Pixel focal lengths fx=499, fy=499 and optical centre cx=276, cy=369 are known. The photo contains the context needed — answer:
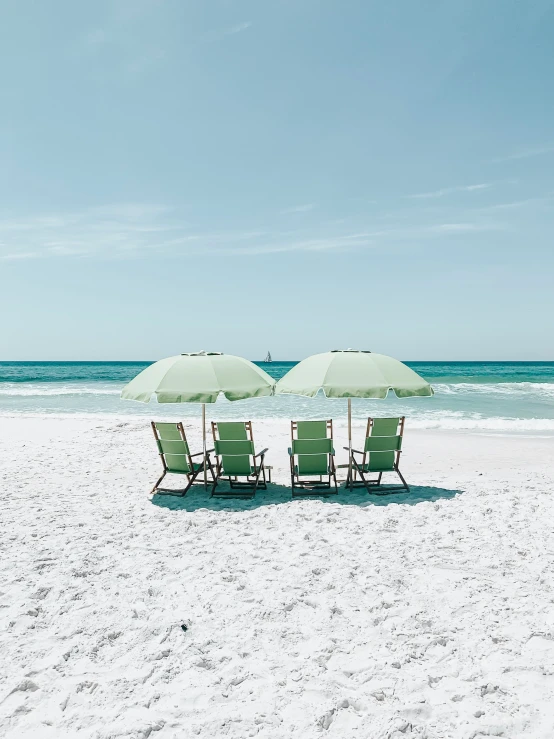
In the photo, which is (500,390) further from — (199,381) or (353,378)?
(199,381)

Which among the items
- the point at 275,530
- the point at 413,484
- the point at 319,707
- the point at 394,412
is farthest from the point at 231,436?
the point at 394,412

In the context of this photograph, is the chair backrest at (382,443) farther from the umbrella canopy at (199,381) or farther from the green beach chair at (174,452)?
the green beach chair at (174,452)

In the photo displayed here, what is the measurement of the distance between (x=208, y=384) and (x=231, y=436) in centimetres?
106

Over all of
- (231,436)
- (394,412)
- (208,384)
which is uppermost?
(208,384)

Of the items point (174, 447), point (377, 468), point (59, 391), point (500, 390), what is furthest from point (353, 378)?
point (59, 391)

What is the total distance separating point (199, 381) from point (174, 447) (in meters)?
1.22

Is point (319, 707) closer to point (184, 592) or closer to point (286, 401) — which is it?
point (184, 592)

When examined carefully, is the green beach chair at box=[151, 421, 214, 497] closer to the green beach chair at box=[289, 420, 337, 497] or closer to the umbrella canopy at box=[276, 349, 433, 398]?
the green beach chair at box=[289, 420, 337, 497]

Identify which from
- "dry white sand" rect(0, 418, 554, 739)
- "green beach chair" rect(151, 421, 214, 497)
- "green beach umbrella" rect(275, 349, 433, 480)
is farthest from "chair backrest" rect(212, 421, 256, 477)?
"green beach umbrella" rect(275, 349, 433, 480)

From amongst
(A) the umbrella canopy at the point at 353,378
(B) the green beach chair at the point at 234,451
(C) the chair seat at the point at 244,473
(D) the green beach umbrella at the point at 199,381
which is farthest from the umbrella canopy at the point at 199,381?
(C) the chair seat at the point at 244,473

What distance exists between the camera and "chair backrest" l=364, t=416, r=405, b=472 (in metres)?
6.85

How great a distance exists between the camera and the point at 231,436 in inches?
270

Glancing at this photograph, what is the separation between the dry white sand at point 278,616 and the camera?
2598mm

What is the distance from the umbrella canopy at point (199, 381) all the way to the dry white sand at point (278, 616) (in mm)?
1435
